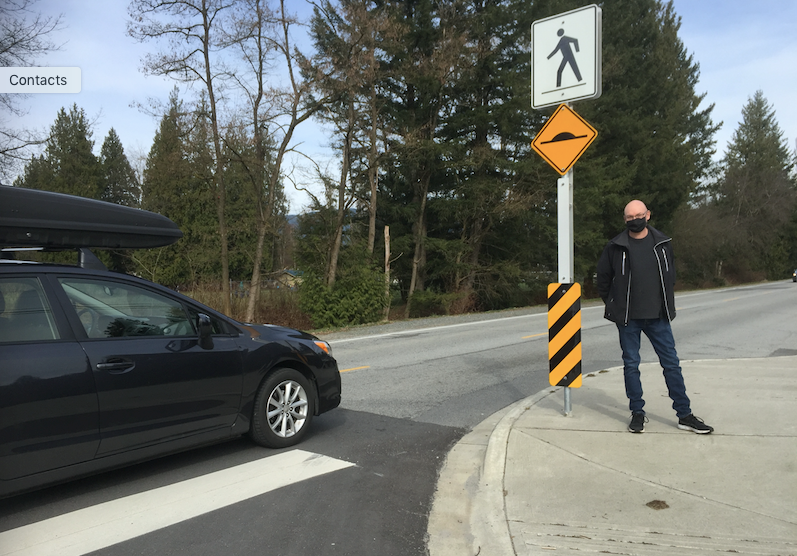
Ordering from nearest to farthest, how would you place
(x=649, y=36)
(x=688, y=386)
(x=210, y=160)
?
1. (x=688, y=386)
2. (x=210, y=160)
3. (x=649, y=36)

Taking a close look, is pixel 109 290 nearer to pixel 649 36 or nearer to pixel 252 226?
pixel 252 226

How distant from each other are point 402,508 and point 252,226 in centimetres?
2179

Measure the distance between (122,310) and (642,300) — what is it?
14.1 ft

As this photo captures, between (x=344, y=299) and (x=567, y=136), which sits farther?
(x=344, y=299)

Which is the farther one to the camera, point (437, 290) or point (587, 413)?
point (437, 290)

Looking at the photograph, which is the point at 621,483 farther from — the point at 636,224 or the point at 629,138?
the point at 629,138

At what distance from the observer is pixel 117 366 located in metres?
4.16

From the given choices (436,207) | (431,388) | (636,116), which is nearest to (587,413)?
(431,388)

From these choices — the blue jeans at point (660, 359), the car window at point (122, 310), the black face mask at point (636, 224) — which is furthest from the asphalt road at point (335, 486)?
the black face mask at point (636, 224)

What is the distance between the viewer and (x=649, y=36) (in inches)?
1626

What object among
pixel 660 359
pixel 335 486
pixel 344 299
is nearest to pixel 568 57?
pixel 660 359

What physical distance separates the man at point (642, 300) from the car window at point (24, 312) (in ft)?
14.9

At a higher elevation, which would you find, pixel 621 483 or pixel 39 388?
pixel 39 388

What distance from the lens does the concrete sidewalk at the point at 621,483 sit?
3477mm
